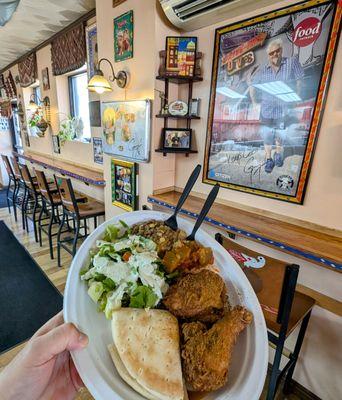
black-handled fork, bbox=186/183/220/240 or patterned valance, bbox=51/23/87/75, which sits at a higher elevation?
patterned valance, bbox=51/23/87/75

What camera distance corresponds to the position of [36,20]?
9.62 ft

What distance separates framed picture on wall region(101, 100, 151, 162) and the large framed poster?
544 mm

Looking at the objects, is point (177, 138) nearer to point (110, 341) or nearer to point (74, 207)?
point (74, 207)

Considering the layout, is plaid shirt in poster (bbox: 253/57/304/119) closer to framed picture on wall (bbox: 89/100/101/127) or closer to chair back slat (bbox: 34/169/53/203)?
framed picture on wall (bbox: 89/100/101/127)

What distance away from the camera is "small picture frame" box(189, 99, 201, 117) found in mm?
1854

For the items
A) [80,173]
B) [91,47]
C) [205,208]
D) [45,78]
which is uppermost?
[91,47]

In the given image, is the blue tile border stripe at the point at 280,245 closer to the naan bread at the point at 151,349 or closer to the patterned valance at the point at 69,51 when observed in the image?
the naan bread at the point at 151,349

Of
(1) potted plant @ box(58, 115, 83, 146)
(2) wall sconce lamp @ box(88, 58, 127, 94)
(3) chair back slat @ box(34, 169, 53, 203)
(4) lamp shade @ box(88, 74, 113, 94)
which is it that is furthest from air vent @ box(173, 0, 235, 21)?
(1) potted plant @ box(58, 115, 83, 146)

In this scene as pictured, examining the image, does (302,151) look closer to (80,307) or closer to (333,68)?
(333,68)

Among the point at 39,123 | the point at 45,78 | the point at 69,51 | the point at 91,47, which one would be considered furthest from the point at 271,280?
the point at 45,78

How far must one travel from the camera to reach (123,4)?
76.8 inches

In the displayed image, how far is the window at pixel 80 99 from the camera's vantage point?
3453 mm

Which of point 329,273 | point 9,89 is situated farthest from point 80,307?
point 9,89

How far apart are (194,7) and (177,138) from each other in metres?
0.88
